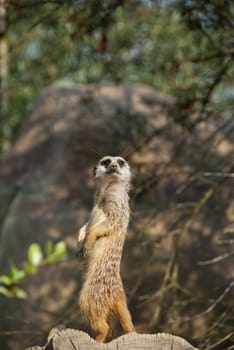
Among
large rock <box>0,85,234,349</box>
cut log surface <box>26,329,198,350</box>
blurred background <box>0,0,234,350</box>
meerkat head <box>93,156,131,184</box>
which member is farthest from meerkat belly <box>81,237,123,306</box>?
large rock <box>0,85,234,349</box>

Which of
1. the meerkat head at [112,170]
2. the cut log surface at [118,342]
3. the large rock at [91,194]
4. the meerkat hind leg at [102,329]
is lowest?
the cut log surface at [118,342]

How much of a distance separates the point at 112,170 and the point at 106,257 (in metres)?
0.40

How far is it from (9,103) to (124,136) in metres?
5.90

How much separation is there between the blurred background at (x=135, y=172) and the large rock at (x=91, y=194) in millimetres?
13

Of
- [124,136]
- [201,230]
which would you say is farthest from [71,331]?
[124,136]

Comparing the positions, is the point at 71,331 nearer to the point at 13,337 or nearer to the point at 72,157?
the point at 13,337

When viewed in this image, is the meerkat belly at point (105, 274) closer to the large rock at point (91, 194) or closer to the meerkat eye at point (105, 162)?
the meerkat eye at point (105, 162)

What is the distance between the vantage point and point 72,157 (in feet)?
23.9

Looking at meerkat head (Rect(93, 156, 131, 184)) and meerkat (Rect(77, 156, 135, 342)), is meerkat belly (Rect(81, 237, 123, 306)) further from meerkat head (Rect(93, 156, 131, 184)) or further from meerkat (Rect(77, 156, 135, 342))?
meerkat head (Rect(93, 156, 131, 184))

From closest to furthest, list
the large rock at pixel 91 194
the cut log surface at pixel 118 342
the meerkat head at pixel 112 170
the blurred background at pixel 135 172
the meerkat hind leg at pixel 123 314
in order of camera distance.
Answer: the cut log surface at pixel 118 342, the meerkat hind leg at pixel 123 314, the meerkat head at pixel 112 170, the blurred background at pixel 135 172, the large rock at pixel 91 194

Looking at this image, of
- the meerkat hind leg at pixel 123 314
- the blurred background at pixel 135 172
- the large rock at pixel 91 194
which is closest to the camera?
the meerkat hind leg at pixel 123 314

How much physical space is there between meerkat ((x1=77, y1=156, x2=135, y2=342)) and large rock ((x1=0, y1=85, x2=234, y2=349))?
2212 mm

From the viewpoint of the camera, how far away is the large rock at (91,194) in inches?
244

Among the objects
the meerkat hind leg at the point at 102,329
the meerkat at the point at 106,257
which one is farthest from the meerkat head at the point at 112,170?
the meerkat hind leg at the point at 102,329
